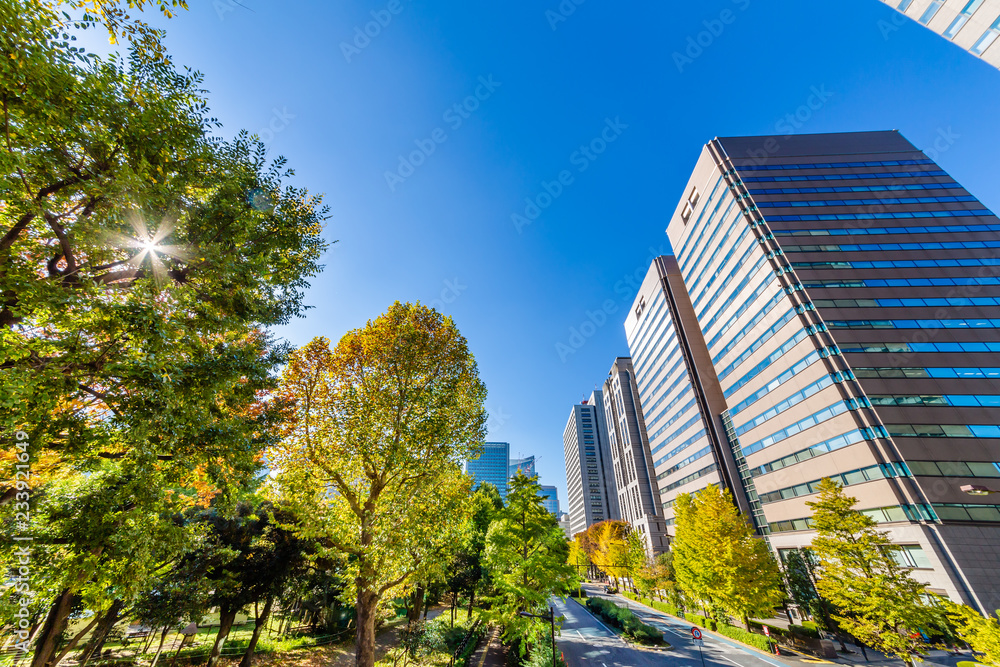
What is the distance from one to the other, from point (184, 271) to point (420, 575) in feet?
40.1

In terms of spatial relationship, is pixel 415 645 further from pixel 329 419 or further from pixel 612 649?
pixel 612 649

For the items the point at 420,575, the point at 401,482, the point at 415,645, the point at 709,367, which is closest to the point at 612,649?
the point at 415,645

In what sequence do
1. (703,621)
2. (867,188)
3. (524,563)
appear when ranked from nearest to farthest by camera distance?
(524,563) < (703,621) < (867,188)

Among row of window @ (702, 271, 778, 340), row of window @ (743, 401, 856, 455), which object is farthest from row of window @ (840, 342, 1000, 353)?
row of window @ (702, 271, 778, 340)

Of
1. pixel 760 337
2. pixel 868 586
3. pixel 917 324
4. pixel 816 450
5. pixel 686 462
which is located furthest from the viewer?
pixel 686 462

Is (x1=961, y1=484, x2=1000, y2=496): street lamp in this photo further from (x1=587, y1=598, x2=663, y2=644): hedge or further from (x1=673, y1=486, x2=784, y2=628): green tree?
(x1=587, y1=598, x2=663, y2=644): hedge

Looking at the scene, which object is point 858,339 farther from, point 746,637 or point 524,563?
point 524,563

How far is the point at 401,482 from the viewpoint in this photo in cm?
1221

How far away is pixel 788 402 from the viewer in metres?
→ 34.9

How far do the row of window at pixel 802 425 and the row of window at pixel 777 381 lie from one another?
4184mm

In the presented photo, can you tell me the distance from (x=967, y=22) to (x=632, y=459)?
278ft

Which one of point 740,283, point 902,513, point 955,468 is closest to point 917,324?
point 955,468

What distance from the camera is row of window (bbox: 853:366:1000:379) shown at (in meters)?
28.8

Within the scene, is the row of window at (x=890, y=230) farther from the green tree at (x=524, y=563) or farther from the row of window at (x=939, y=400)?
the green tree at (x=524, y=563)
